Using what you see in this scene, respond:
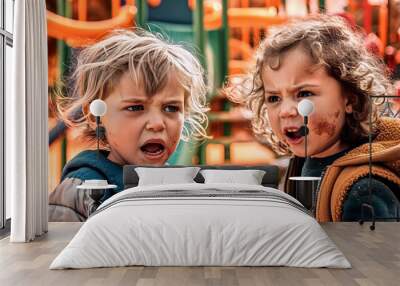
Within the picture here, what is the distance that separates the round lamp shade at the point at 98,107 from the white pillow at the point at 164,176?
2.78 ft

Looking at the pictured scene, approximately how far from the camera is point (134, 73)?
7.99 metres

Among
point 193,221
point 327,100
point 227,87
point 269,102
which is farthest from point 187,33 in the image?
point 193,221

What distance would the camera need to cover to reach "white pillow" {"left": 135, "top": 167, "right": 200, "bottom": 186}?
24.0 feet

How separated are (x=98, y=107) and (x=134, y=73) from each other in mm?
648

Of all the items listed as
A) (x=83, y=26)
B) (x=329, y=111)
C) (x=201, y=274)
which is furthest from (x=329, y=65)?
(x=201, y=274)

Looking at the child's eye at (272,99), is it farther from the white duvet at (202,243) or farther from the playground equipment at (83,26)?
A: the white duvet at (202,243)

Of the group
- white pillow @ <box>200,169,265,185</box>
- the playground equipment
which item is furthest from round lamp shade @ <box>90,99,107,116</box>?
white pillow @ <box>200,169,265,185</box>

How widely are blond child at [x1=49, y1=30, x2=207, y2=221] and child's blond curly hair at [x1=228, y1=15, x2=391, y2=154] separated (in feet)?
2.18

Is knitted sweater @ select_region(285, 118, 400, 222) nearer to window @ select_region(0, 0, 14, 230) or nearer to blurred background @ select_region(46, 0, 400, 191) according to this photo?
blurred background @ select_region(46, 0, 400, 191)

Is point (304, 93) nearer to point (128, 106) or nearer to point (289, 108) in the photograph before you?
point (289, 108)

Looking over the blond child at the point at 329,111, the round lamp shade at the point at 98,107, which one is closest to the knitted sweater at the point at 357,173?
the blond child at the point at 329,111

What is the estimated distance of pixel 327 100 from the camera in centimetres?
788

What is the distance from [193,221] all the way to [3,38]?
11.8ft

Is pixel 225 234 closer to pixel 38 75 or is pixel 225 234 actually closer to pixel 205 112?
pixel 38 75
